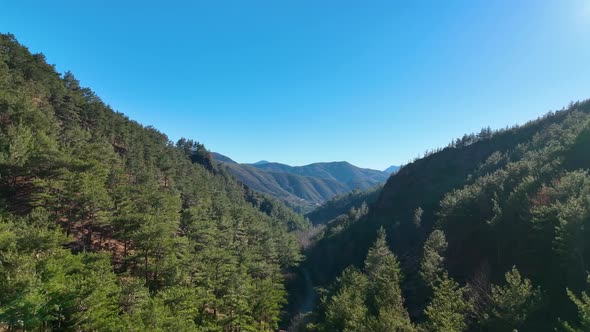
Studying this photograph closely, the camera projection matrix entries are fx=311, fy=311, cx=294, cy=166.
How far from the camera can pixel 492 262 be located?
43219mm

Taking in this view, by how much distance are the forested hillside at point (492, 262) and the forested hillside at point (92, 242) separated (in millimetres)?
15989

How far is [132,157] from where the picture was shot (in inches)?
2645

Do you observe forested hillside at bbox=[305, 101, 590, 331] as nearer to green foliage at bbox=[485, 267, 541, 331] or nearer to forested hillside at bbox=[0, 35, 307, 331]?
green foliage at bbox=[485, 267, 541, 331]

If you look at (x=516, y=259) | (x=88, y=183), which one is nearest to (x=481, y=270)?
(x=516, y=259)

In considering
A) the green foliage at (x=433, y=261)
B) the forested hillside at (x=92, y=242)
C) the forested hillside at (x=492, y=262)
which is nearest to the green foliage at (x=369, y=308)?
the forested hillside at (x=492, y=262)

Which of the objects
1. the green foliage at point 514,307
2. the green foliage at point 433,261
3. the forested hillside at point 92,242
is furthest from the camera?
the green foliage at point 433,261

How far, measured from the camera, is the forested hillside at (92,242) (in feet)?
71.8

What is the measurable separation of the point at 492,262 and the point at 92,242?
5347cm

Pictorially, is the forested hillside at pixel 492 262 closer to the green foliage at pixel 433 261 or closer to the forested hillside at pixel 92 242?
the green foliage at pixel 433 261

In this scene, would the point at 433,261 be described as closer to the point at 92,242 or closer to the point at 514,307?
the point at 514,307

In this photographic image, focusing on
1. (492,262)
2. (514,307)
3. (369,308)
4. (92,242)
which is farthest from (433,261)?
(92,242)

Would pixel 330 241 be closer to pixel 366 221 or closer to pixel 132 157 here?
pixel 366 221

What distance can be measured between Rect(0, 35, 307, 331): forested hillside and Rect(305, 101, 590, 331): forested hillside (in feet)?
52.5

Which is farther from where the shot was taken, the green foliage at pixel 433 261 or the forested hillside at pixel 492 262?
the green foliage at pixel 433 261
